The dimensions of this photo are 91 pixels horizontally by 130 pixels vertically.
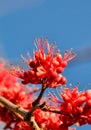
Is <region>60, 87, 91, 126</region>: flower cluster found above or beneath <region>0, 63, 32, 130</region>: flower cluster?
beneath

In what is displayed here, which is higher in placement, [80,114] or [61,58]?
[61,58]

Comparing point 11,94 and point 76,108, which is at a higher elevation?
point 11,94

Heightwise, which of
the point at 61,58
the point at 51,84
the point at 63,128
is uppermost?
the point at 61,58

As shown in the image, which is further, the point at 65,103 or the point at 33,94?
the point at 33,94

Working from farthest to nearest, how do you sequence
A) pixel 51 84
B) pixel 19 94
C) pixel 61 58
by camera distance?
pixel 19 94, pixel 61 58, pixel 51 84

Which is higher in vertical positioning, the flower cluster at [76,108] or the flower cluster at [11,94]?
the flower cluster at [11,94]

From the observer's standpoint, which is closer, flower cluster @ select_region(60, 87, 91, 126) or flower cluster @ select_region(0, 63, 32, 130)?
flower cluster @ select_region(60, 87, 91, 126)

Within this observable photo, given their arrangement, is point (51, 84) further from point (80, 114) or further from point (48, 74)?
point (80, 114)

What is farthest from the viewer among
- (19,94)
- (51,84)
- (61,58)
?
(19,94)

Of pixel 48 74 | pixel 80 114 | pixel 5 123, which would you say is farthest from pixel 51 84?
pixel 5 123

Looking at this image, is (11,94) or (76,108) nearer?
(76,108)

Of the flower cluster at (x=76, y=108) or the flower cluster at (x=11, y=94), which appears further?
the flower cluster at (x=11, y=94)
